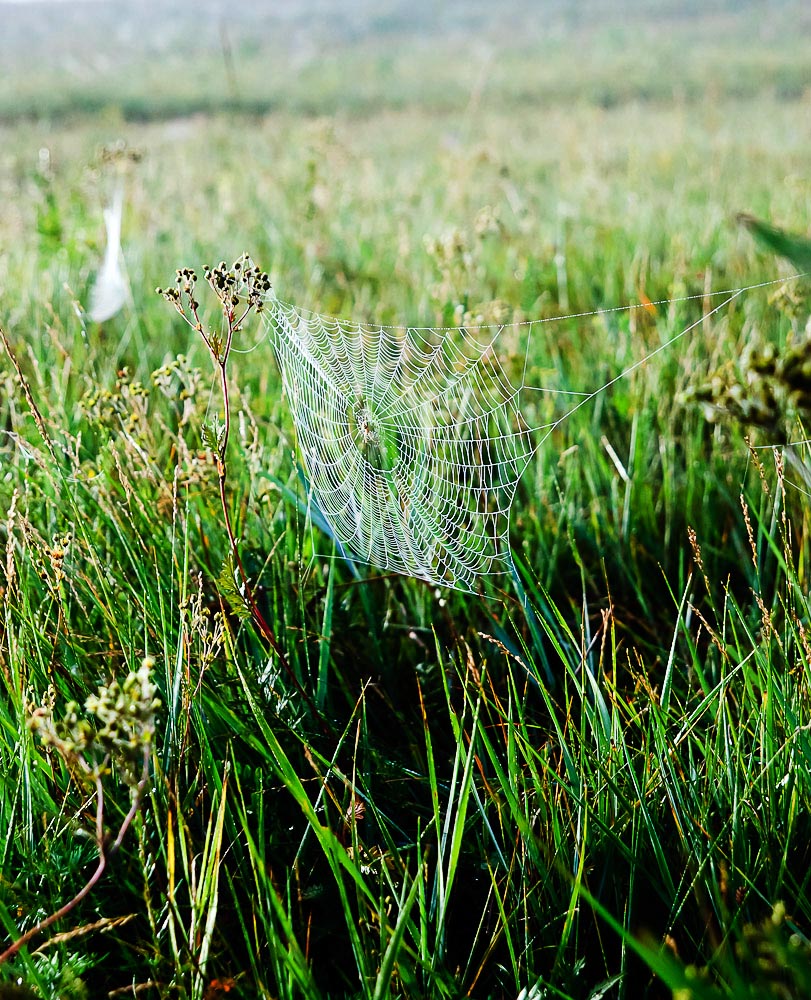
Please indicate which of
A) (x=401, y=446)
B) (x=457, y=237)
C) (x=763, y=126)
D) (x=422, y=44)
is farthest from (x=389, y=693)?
(x=422, y=44)

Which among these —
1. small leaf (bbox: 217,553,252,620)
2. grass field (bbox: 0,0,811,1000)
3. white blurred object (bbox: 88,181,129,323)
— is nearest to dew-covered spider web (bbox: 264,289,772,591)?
grass field (bbox: 0,0,811,1000)

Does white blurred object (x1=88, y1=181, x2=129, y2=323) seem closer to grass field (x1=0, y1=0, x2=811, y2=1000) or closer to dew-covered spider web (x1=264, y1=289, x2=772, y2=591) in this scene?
A: grass field (x1=0, y1=0, x2=811, y2=1000)

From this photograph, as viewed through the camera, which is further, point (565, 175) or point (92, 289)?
point (565, 175)

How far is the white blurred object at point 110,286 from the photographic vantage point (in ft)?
11.8

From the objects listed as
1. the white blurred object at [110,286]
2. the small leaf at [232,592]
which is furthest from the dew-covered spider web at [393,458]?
the white blurred object at [110,286]

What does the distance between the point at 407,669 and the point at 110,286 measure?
269 cm

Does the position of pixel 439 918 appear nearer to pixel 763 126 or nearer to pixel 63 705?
pixel 63 705

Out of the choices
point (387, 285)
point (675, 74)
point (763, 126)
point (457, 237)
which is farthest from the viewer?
point (675, 74)

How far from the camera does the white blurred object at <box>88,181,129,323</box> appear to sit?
11.8ft

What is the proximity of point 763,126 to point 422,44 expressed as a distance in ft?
102

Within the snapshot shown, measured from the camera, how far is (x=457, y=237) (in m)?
3.16

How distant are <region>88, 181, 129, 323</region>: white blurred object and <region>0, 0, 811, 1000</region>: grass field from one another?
8 centimetres

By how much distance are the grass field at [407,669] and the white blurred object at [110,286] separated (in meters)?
0.08

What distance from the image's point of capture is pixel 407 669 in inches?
78.2
